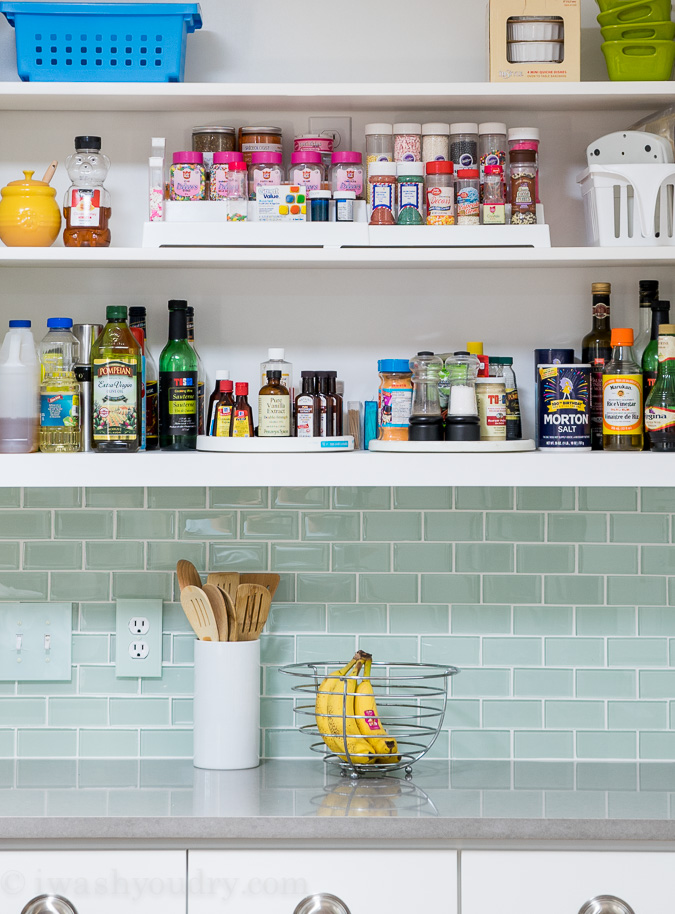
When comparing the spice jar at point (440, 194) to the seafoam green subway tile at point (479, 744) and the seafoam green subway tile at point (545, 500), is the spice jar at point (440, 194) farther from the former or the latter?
the seafoam green subway tile at point (479, 744)

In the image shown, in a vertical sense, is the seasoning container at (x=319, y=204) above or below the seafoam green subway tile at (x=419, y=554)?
above

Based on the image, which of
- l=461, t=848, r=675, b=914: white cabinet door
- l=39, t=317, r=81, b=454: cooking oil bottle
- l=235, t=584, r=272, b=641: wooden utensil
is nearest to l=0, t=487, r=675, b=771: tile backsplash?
l=235, t=584, r=272, b=641: wooden utensil

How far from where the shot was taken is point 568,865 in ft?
5.27

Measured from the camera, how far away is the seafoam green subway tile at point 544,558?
2.02 meters

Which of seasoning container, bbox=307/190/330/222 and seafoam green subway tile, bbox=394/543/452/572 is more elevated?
seasoning container, bbox=307/190/330/222

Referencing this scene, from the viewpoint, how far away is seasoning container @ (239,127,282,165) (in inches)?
73.8

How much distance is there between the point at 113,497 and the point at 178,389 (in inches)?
12.1

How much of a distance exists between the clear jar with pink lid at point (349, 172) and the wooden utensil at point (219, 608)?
0.79m

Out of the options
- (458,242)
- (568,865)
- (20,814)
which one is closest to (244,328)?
(458,242)

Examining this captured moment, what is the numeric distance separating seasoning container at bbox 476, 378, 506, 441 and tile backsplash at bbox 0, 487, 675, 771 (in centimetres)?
22

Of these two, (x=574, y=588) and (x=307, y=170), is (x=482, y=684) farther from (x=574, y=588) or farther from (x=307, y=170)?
(x=307, y=170)

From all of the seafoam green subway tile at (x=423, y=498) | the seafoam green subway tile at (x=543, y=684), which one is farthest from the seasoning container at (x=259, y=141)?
the seafoam green subway tile at (x=543, y=684)

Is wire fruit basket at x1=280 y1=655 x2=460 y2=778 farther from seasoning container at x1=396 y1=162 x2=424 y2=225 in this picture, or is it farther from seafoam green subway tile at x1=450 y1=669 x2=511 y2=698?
seasoning container at x1=396 y1=162 x2=424 y2=225

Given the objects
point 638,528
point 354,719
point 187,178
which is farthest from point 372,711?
point 187,178
